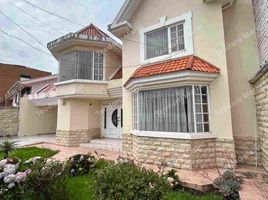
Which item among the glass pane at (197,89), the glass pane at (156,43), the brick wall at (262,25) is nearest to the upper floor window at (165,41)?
the glass pane at (156,43)

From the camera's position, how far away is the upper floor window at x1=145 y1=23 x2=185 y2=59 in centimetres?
1130

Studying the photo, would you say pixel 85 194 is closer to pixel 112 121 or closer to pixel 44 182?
pixel 44 182

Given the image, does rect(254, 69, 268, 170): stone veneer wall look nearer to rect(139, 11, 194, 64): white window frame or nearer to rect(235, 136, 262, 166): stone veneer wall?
rect(235, 136, 262, 166): stone veneer wall

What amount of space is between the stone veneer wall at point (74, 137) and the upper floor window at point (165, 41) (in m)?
8.59

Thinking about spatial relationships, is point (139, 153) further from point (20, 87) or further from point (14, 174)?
point (20, 87)

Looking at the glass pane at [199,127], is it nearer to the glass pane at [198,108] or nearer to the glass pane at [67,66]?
the glass pane at [198,108]

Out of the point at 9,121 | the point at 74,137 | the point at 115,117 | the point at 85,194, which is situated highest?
the point at 115,117

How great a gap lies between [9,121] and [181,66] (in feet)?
80.4

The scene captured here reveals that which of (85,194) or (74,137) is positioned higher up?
(74,137)

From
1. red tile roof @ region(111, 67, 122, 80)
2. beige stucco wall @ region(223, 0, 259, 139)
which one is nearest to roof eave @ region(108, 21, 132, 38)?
red tile roof @ region(111, 67, 122, 80)

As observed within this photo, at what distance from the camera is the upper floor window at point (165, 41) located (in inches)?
445

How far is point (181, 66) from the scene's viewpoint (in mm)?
9891

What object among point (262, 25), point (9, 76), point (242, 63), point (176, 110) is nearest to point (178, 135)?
point (176, 110)

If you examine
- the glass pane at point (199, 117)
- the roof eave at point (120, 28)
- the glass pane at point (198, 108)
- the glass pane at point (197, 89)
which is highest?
the roof eave at point (120, 28)
